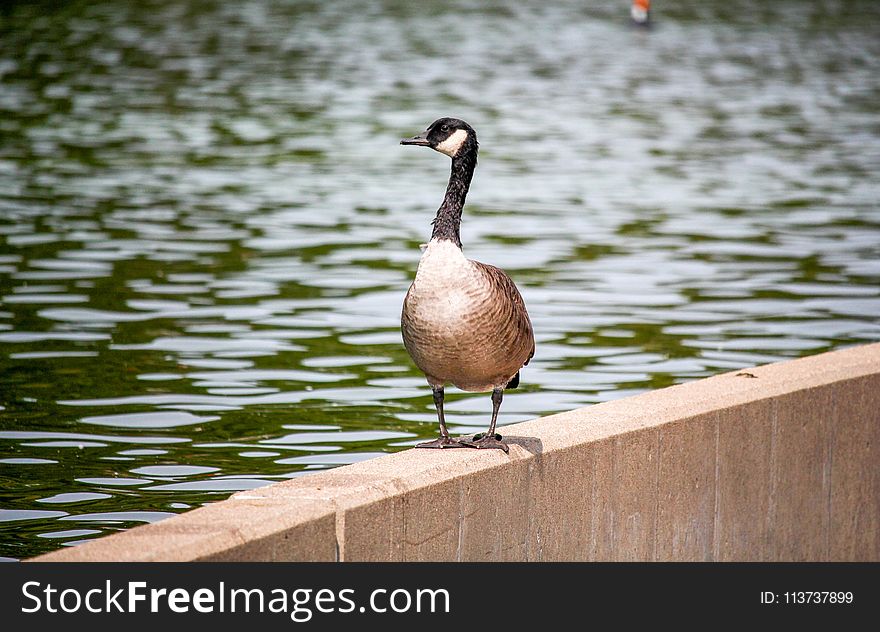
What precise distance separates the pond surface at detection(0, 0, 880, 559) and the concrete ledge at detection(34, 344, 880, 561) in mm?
2649

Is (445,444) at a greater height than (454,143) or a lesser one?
lesser

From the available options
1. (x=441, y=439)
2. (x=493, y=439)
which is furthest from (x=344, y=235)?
(x=493, y=439)

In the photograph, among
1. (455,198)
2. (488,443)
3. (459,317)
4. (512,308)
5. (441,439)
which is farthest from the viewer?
(441,439)

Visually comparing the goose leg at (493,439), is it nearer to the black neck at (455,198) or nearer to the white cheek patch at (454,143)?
the black neck at (455,198)

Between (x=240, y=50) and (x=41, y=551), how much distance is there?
33.6 meters

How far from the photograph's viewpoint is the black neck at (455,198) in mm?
7047

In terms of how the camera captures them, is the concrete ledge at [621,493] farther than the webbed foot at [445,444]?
No

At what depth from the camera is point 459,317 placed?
22.6ft

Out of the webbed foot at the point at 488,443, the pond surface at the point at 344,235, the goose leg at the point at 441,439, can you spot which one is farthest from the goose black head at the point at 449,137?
the pond surface at the point at 344,235

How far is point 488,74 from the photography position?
124 feet

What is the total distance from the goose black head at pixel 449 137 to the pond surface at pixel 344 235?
3.05 metres

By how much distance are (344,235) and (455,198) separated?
12.5 meters

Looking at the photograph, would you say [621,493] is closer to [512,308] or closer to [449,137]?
[512,308]

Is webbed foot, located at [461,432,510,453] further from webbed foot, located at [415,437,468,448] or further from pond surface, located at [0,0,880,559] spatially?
pond surface, located at [0,0,880,559]
